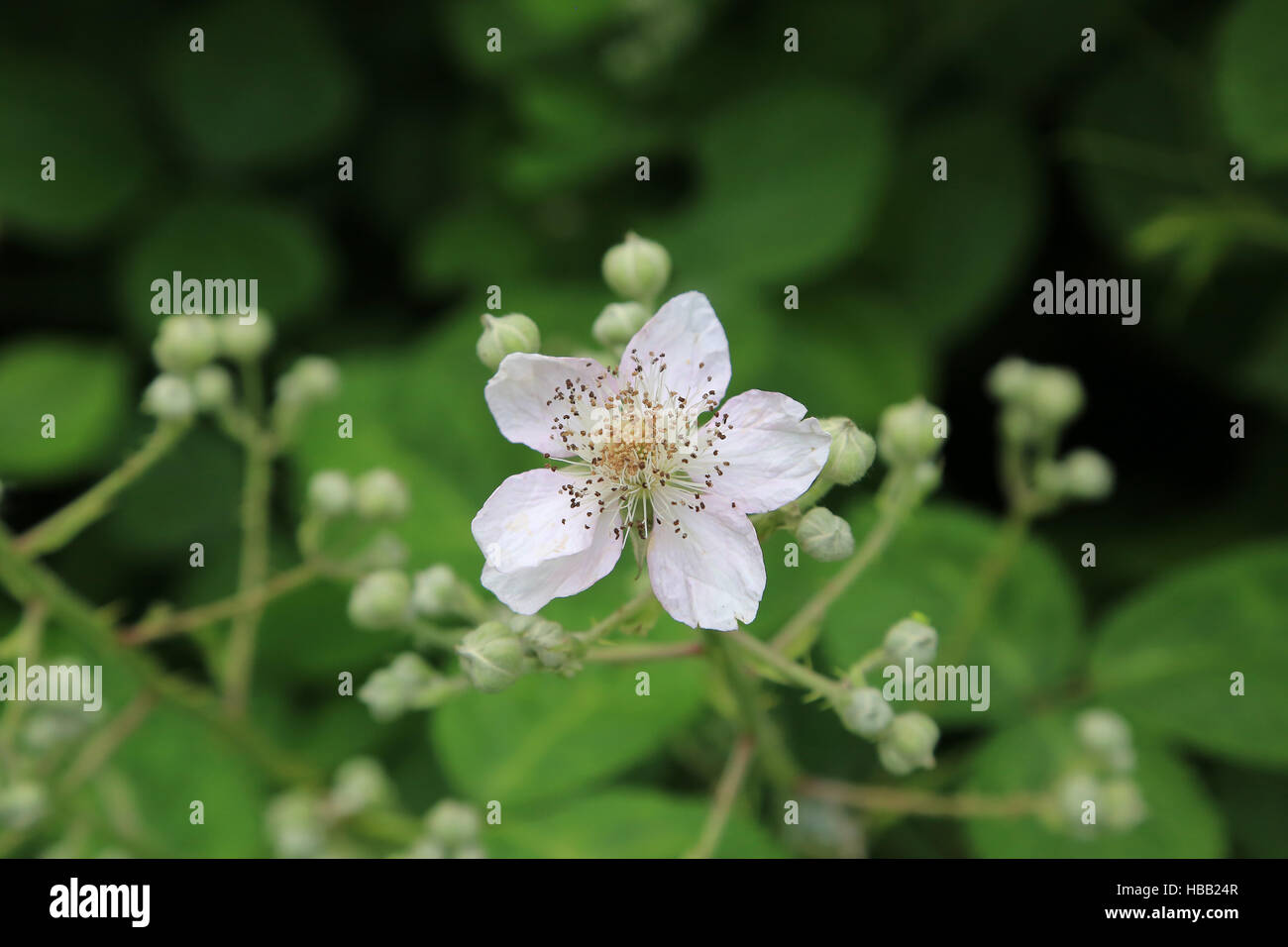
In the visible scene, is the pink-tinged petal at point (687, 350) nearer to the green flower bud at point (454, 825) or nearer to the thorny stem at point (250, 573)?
the green flower bud at point (454, 825)

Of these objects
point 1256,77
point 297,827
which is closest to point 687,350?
point 297,827

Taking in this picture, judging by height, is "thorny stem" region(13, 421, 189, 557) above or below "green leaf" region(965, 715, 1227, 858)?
above

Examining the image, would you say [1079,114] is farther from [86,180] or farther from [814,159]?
[86,180]

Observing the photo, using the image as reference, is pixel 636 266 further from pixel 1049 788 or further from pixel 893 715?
pixel 1049 788

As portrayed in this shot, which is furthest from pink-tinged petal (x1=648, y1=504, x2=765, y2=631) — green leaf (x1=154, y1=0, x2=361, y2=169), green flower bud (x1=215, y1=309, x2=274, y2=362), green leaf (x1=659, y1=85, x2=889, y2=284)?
green leaf (x1=154, y1=0, x2=361, y2=169)

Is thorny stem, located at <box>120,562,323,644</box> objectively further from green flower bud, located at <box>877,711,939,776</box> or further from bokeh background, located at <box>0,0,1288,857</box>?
green flower bud, located at <box>877,711,939,776</box>

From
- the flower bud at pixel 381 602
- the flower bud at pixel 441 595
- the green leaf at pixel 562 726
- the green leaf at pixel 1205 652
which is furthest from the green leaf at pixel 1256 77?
the flower bud at pixel 381 602

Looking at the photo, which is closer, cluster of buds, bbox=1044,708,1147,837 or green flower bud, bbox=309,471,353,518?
cluster of buds, bbox=1044,708,1147,837

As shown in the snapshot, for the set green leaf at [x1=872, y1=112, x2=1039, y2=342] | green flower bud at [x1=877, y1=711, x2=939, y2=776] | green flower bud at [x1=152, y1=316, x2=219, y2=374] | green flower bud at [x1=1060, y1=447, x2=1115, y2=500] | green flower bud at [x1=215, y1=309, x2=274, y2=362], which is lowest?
green flower bud at [x1=877, y1=711, x2=939, y2=776]

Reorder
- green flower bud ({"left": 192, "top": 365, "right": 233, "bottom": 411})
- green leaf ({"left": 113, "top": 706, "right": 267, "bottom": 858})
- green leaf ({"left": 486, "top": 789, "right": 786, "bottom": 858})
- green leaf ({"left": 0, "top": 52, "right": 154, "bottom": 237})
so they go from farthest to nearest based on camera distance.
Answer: green leaf ({"left": 0, "top": 52, "right": 154, "bottom": 237}), green leaf ({"left": 113, "top": 706, "right": 267, "bottom": 858}), green flower bud ({"left": 192, "top": 365, "right": 233, "bottom": 411}), green leaf ({"left": 486, "top": 789, "right": 786, "bottom": 858})
